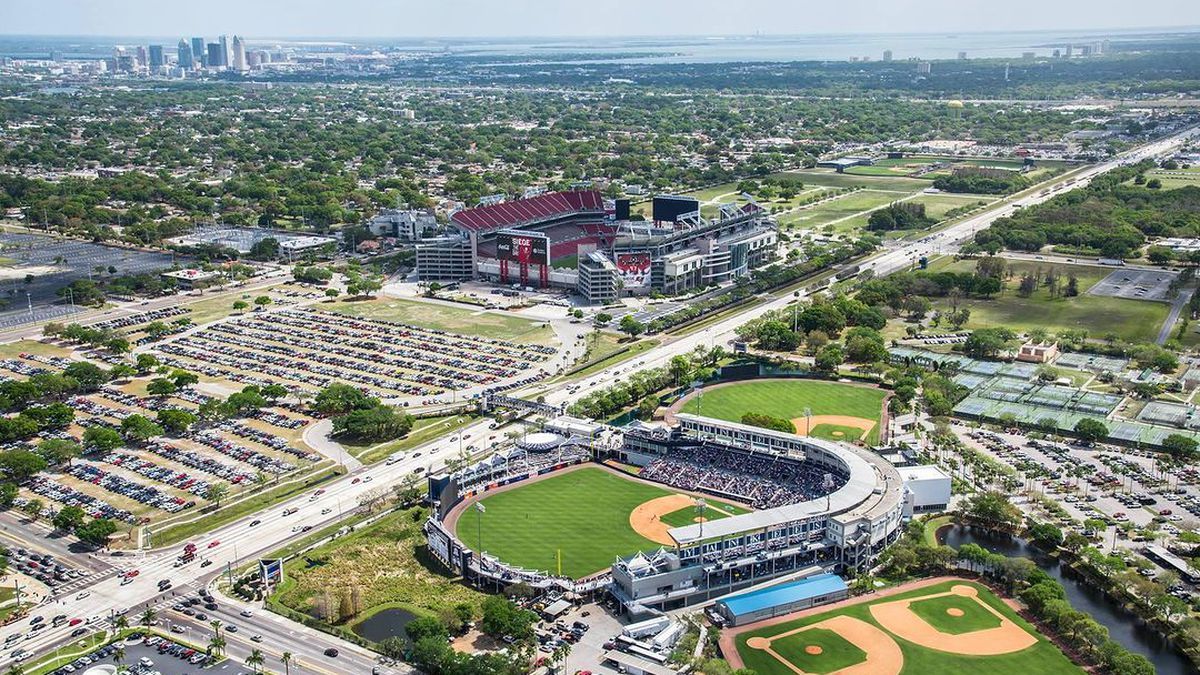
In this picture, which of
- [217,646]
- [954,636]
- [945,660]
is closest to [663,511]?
[954,636]

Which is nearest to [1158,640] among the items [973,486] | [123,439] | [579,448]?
[973,486]

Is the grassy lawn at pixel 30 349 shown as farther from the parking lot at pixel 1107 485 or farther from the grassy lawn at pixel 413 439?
the parking lot at pixel 1107 485

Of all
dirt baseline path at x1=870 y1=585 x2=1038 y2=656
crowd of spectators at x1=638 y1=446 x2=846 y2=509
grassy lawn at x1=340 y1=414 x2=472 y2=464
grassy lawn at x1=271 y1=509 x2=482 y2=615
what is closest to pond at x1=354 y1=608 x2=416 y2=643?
grassy lawn at x1=271 y1=509 x2=482 y2=615

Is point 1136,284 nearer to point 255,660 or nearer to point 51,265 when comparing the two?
point 255,660

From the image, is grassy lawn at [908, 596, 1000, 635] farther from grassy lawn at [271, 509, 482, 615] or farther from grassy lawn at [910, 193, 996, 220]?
grassy lawn at [910, 193, 996, 220]

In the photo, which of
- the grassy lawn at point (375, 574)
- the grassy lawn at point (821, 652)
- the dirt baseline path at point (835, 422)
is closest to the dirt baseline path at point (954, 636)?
the grassy lawn at point (821, 652)

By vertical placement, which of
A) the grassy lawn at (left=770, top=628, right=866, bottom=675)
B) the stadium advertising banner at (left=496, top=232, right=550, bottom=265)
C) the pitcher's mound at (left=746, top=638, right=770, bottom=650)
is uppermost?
the stadium advertising banner at (left=496, top=232, right=550, bottom=265)

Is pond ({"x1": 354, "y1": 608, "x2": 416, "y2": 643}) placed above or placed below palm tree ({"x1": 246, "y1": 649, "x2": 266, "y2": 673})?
below

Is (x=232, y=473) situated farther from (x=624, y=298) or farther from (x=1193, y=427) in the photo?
(x=1193, y=427)
